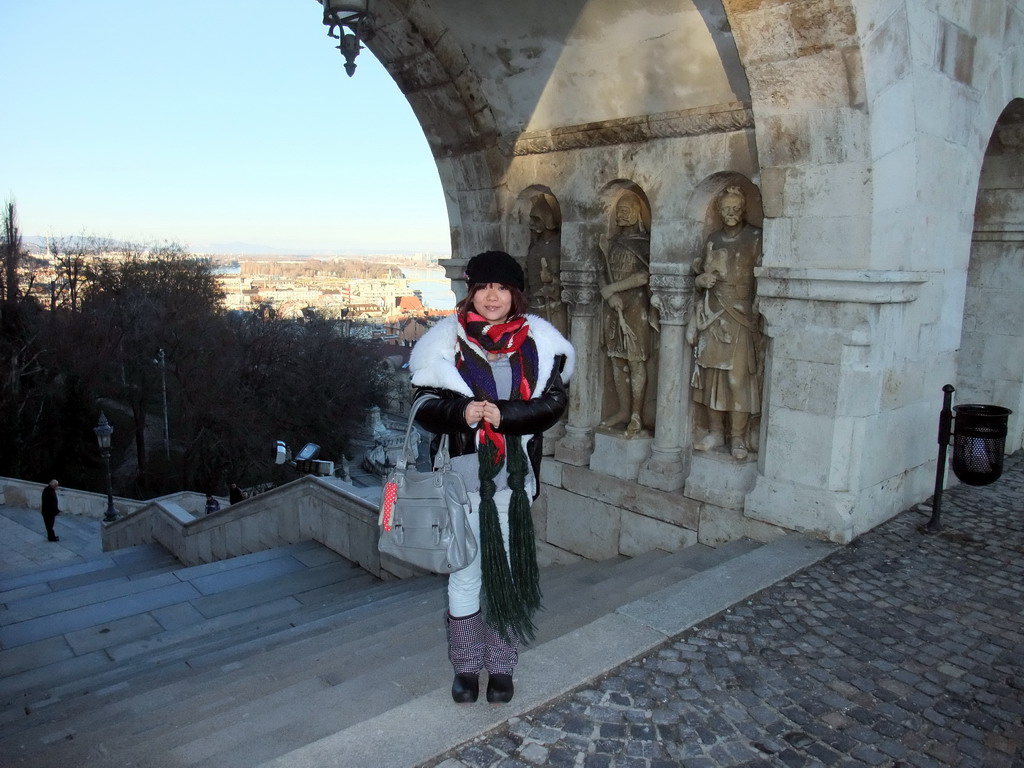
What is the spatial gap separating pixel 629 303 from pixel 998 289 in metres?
3.00

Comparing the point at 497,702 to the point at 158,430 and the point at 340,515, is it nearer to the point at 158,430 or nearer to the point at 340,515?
the point at 340,515

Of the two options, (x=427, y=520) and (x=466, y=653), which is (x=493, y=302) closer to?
(x=427, y=520)

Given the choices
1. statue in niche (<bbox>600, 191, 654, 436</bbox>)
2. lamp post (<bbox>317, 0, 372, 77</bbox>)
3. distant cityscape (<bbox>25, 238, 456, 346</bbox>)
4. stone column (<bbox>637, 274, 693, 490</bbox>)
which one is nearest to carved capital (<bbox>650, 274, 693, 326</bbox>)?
stone column (<bbox>637, 274, 693, 490</bbox>)

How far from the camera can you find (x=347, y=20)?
167 inches

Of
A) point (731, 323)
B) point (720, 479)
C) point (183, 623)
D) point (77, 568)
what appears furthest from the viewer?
point (77, 568)

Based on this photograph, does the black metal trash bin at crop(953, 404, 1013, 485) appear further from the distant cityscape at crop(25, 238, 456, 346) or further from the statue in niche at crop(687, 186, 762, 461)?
the distant cityscape at crop(25, 238, 456, 346)

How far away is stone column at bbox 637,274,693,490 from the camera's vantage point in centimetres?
480

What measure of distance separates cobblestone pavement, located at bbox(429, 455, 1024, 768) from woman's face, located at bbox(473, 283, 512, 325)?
1287 millimetres

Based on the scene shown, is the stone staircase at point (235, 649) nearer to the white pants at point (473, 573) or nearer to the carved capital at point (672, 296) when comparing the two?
the white pants at point (473, 573)

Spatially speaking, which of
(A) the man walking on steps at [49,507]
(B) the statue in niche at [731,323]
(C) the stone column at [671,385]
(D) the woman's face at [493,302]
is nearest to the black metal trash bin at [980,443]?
(B) the statue in niche at [731,323]

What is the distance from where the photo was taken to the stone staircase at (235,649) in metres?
2.42

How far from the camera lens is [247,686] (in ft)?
10.6

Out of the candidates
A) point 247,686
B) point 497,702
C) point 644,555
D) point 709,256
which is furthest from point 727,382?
point 247,686

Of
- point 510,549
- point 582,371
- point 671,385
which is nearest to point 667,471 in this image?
point 671,385
